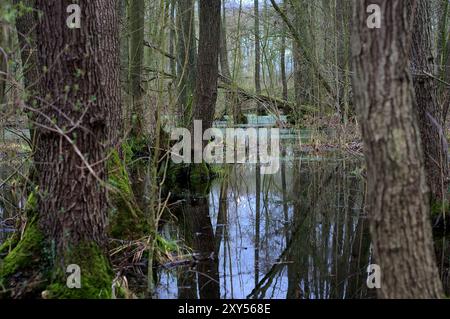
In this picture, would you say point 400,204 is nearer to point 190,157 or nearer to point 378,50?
point 378,50

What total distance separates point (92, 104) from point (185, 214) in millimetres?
3900

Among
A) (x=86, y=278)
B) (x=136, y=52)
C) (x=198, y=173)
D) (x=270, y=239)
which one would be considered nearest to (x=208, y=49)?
(x=136, y=52)

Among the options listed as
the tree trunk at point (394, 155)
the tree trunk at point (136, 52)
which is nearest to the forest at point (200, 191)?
the tree trunk at point (394, 155)

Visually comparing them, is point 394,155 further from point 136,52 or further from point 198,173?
point 136,52

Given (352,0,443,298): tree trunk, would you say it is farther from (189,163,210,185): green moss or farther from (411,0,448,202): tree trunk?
(189,163,210,185): green moss

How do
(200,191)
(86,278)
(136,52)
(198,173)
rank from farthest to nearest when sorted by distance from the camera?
(136,52) → (198,173) → (200,191) → (86,278)

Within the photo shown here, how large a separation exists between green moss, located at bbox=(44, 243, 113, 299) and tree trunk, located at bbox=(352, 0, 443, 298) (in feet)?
6.65

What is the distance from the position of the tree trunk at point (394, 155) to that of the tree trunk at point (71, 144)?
6.27 feet

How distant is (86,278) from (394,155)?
232 centimetres

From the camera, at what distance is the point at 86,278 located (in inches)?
139

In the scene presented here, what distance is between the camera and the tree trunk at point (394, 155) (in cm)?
249

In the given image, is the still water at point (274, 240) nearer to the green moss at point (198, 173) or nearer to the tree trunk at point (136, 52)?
the green moss at point (198, 173)

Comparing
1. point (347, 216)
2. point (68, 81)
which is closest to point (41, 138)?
point (68, 81)

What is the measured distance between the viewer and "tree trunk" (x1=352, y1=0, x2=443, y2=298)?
249 cm
